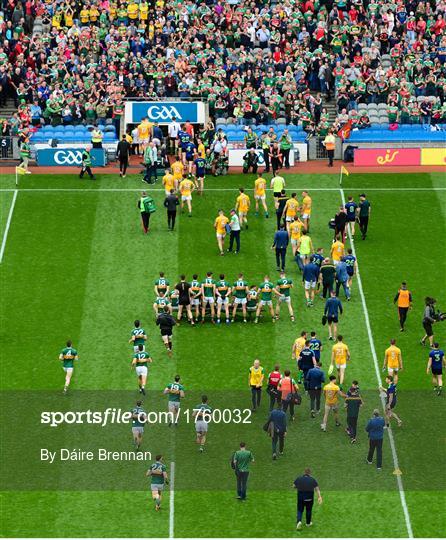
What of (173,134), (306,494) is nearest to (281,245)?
(173,134)

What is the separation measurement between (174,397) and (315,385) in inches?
166

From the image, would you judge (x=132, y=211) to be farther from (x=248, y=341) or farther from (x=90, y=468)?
(x=90, y=468)

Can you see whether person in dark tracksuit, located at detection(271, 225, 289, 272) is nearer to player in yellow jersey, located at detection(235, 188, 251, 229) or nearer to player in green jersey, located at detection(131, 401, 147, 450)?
player in yellow jersey, located at detection(235, 188, 251, 229)

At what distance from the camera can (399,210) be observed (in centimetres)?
7006

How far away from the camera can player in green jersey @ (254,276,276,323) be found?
2371 inches

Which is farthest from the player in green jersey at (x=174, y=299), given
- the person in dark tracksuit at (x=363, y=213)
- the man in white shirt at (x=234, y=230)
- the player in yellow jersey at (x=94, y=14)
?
the player in yellow jersey at (x=94, y=14)

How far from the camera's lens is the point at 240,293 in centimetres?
6050

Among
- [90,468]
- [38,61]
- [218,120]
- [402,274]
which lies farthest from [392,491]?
[38,61]

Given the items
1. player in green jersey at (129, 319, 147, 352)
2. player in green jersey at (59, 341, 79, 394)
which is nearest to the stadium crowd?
player in green jersey at (129, 319, 147, 352)

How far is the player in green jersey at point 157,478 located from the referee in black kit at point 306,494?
3.66 meters

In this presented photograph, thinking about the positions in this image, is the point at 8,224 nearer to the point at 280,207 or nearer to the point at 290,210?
the point at 280,207

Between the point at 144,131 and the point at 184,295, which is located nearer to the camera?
the point at 184,295

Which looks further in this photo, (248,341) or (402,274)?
(402,274)

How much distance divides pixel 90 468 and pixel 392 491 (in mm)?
8658
